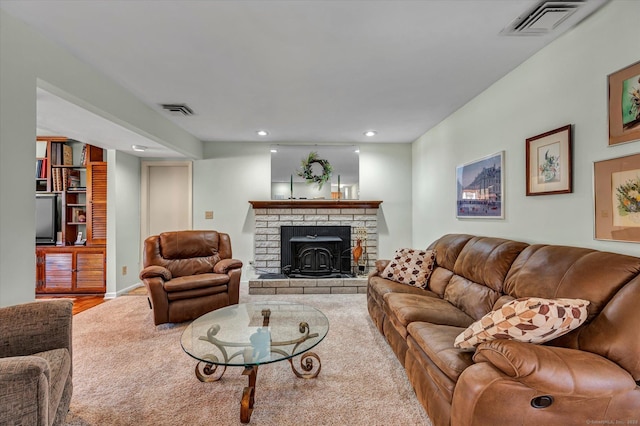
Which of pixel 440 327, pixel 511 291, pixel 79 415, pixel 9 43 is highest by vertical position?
pixel 9 43

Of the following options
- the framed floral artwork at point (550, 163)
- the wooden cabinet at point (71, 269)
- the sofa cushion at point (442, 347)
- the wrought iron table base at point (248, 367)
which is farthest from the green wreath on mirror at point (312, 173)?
the sofa cushion at point (442, 347)

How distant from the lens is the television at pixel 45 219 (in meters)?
4.38

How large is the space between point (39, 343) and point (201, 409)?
969mm

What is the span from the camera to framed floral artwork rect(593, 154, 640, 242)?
159cm

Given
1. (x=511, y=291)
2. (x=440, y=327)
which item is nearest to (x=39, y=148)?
(x=440, y=327)

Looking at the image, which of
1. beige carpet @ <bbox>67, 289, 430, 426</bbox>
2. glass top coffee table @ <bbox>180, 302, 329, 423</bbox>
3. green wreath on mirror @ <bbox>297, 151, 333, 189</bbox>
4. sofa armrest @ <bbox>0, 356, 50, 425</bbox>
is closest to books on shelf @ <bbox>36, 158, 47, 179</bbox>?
beige carpet @ <bbox>67, 289, 430, 426</bbox>

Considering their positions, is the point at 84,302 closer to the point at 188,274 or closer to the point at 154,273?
the point at 188,274

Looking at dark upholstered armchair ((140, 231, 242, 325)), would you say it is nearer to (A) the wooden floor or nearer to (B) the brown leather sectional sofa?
(A) the wooden floor

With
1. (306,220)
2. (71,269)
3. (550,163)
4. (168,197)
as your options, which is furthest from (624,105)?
(71,269)

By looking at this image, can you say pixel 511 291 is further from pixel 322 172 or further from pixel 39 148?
pixel 39 148

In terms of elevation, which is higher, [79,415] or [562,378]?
[562,378]

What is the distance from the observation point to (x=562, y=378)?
1179mm

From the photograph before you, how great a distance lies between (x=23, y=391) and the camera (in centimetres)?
111

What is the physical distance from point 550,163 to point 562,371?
1.59 m
